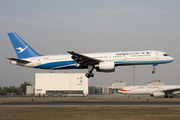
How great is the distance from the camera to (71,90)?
92625 millimetres

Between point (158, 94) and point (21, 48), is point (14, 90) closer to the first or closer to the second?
point (158, 94)

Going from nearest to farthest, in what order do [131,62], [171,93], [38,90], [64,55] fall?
[131,62], [64,55], [171,93], [38,90]

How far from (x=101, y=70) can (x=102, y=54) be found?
2.74 meters

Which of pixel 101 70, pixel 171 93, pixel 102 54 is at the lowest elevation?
pixel 171 93

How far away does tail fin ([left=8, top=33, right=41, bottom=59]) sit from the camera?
46.8m

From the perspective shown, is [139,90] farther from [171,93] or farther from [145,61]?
[145,61]

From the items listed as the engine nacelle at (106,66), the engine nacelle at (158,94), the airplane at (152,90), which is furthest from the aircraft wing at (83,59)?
the airplane at (152,90)

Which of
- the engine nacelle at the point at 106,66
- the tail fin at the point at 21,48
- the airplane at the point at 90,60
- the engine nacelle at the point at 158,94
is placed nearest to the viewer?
the engine nacelle at the point at 106,66

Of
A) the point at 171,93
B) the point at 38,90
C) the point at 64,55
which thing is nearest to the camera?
the point at 64,55

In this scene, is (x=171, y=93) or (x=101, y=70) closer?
(x=101, y=70)

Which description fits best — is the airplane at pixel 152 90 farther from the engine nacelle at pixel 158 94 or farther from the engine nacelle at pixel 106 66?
the engine nacelle at pixel 106 66

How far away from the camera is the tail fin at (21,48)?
4675cm

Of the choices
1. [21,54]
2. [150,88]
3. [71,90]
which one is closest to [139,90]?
[150,88]

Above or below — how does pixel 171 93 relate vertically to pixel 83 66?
below
